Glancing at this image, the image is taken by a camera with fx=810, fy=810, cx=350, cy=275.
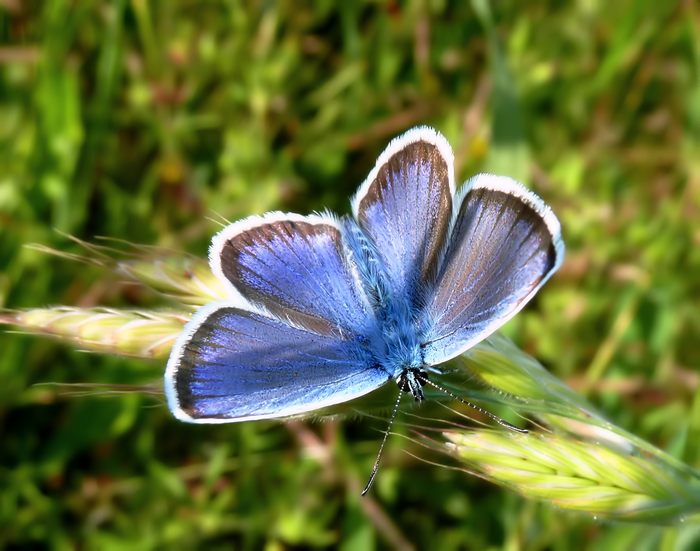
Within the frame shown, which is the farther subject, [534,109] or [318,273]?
[534,109]

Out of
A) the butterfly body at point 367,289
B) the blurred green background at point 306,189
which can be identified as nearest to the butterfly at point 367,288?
the butterfly body at point 367,289

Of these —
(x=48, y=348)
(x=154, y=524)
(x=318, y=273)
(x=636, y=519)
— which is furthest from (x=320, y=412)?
(x=48, y=348)

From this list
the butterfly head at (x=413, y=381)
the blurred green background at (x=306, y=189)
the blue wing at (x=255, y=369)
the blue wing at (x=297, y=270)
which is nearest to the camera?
the blue wing at (x=255, y=369)

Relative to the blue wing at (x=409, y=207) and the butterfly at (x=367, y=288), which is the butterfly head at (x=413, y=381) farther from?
the blue wing at (x=409, y=207)

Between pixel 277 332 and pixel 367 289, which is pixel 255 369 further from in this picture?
pixel 367 289

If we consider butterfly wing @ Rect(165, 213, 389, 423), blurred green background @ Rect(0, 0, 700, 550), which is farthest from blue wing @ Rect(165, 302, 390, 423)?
blurred green background @ Rect(0, 0, 700, 550)

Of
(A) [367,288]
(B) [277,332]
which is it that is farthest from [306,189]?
(B) [277,332]

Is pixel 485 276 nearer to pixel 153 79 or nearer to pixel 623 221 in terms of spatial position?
pixel 623 221
